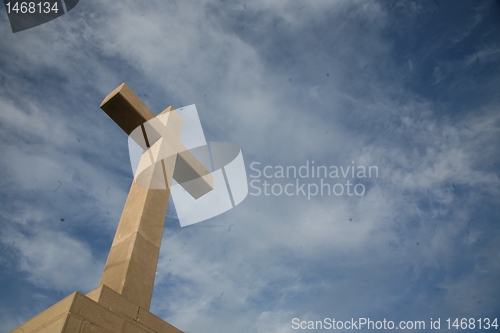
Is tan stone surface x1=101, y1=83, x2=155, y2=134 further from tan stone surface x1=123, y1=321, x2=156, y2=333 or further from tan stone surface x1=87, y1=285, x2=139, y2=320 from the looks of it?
tan stone surface x1=123, y1=321, x2=156, y2=333

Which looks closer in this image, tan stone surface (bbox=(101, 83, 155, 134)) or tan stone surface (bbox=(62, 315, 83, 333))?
tan stone surface (bbox=(62, 315, 83, 333))

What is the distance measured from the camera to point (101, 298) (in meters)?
2.48

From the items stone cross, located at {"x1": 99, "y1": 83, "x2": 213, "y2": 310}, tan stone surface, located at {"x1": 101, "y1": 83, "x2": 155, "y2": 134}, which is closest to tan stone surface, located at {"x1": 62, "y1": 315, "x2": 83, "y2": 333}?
stone cross, located at {"x1": 99, "y1": 83, "x2": 213, "y2": 310}

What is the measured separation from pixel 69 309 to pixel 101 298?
0.32m

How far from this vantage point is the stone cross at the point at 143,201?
3090mm

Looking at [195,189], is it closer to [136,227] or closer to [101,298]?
[136,227]

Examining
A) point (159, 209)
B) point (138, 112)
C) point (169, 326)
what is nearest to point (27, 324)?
point (169, 326)

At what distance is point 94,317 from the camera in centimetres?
233

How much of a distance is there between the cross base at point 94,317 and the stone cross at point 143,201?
218 mm

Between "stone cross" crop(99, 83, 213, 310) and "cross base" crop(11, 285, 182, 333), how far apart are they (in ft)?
0.72

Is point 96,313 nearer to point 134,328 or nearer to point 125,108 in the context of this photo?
point 134,328

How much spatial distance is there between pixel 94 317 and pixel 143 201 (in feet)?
5.19

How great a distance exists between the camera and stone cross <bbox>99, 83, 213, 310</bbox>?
10.1 ft

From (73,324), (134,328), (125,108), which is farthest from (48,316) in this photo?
(125,108)
